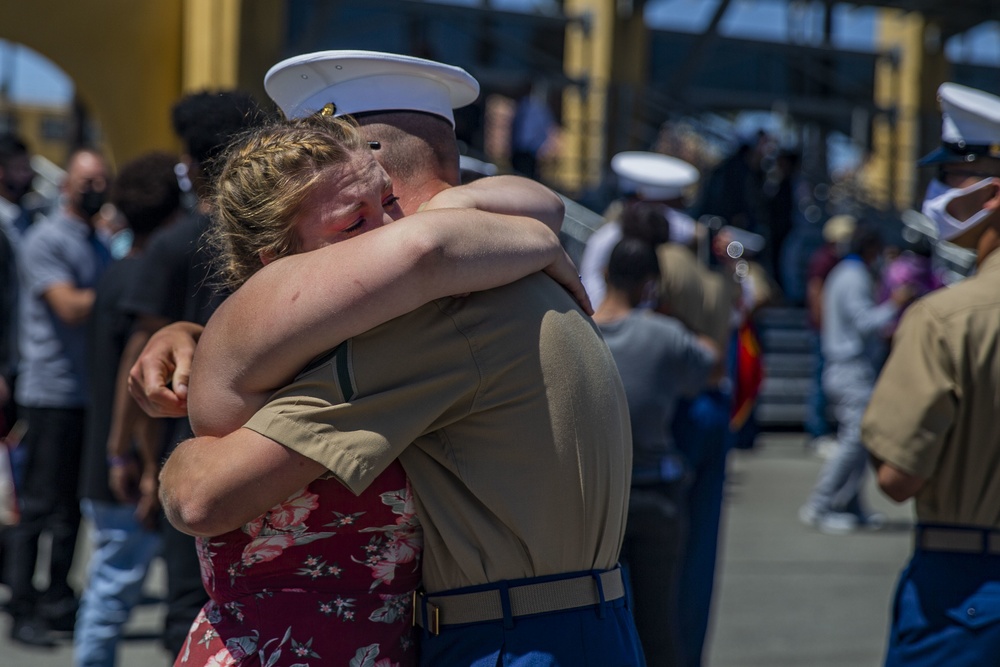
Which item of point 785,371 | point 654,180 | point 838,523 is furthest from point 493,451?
point 785,371

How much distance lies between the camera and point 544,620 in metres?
1.79

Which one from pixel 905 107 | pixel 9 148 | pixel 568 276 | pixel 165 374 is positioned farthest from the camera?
pixel 905 107

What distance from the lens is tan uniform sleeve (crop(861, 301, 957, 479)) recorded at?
2807 millimetres

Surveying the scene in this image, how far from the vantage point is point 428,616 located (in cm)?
182

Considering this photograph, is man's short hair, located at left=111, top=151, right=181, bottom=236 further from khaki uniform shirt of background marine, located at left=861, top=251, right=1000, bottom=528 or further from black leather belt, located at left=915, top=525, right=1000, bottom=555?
black leather belt, located at left=915, top=525, right=1000, bottom=555

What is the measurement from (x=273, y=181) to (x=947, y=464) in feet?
6.10

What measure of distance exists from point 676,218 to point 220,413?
3.77m

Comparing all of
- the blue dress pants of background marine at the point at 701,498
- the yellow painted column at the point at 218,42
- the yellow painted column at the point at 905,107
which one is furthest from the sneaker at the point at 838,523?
the yellow painted column at the point at 905,107

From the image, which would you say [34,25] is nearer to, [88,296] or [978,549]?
[88,296]

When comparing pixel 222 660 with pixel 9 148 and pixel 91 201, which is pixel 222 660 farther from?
pixel 9 148

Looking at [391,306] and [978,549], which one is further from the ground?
[391,306]

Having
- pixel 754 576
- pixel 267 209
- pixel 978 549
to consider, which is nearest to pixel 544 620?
→ pixel 267 209

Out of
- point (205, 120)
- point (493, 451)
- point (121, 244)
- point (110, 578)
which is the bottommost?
point (110, 578)

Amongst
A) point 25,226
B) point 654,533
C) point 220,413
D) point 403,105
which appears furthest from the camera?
point 25,226
